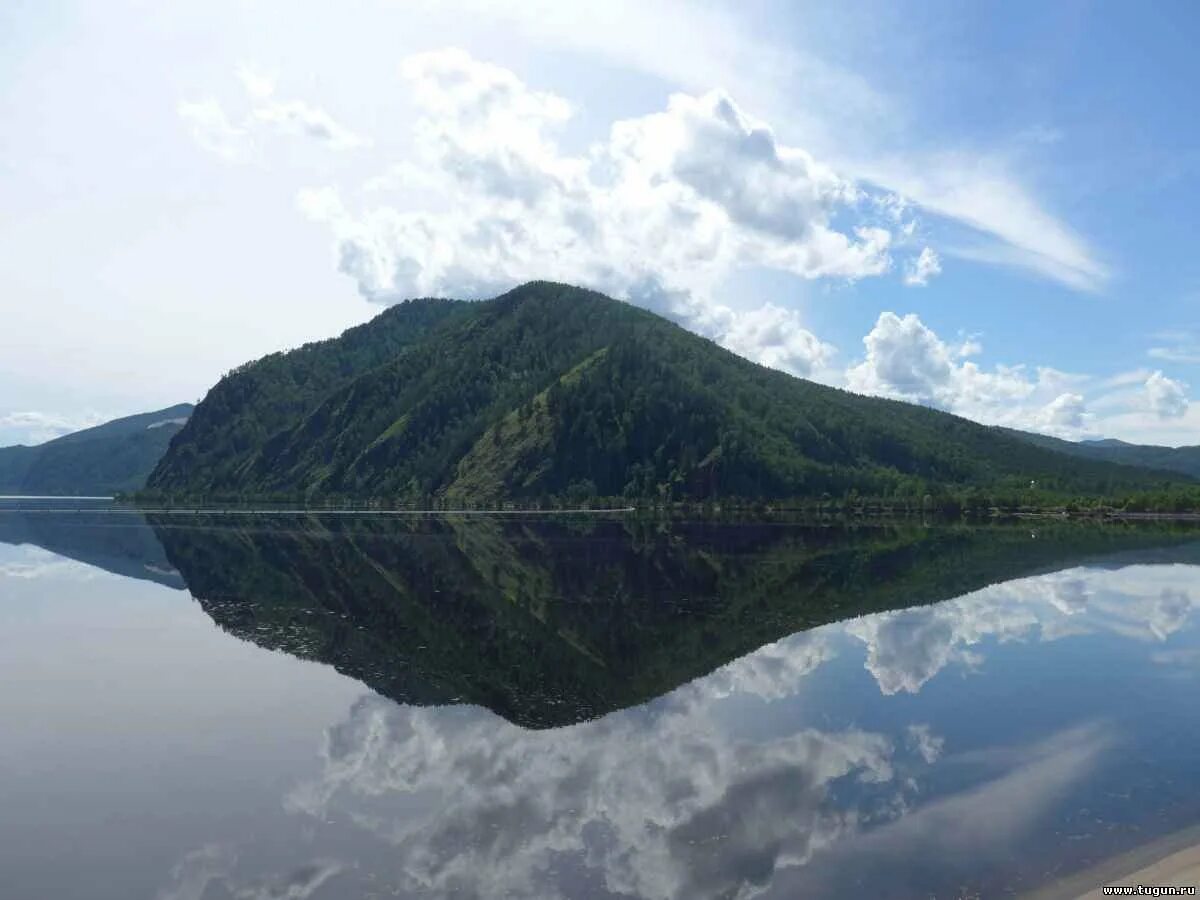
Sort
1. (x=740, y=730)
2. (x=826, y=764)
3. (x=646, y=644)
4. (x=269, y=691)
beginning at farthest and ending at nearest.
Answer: (x=646, y=644)
(x=269, y=691)
(x=740, y=730)
(x=826, y=764)

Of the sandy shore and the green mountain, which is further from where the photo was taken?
the green mountain

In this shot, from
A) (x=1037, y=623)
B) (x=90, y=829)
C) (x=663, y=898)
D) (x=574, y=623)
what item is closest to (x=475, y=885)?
(x=663, y=898)

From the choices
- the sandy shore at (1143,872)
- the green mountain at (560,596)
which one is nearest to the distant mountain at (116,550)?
the green mountain at (560,596)

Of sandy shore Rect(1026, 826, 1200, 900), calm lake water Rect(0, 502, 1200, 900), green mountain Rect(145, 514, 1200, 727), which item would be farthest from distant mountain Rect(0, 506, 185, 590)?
sandy shore Rect(1026, 826, 1200, 900)

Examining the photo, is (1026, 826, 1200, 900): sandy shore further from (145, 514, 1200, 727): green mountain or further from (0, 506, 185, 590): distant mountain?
(0, 506, 185, 590): distant mountain

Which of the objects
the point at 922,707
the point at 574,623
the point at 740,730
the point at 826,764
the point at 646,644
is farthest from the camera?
the point at 574,623

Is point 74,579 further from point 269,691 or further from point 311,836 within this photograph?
point 311,836
